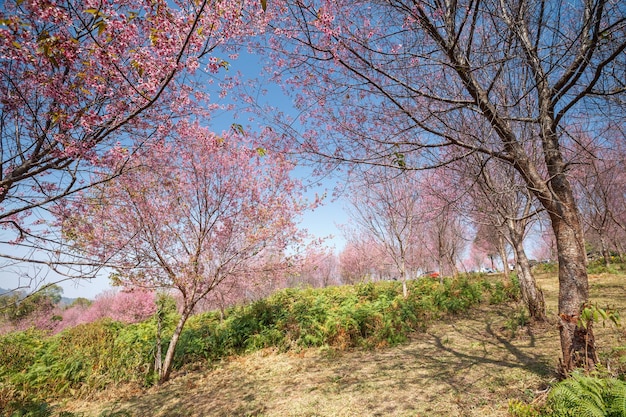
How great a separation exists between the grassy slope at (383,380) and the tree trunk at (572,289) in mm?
474

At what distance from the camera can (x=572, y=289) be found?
10.6ft

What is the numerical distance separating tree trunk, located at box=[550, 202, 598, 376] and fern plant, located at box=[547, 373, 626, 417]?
52cm

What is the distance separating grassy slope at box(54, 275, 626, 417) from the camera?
360 centimetres

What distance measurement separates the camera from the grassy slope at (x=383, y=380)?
11.8 ft

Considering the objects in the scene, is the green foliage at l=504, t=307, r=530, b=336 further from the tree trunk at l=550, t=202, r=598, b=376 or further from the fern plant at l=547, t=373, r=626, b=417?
the fern plant at l=547, t=373, r=626, b=417

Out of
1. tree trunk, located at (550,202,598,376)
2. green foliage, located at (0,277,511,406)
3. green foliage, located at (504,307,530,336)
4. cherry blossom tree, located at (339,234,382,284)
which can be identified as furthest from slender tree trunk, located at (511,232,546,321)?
cherry blossom tree, located at (339,234,382,284)

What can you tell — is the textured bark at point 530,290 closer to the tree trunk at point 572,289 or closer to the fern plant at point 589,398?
the tree trunk at point 572,289

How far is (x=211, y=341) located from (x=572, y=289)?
7499 millimetres

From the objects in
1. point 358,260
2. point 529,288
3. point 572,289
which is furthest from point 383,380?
point 358,260

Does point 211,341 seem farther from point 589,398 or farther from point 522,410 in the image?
point 589,398

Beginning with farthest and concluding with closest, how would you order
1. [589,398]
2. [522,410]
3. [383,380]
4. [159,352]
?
[159,352], [383,380], [522,410], [589,398]

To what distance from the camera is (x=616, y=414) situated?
2.28 metres

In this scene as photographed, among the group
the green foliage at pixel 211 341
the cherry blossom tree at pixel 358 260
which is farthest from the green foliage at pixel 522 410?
the cherry blossom tree at pixel 358 260

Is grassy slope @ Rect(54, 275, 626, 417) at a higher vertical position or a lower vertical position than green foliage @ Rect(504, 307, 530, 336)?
lower
